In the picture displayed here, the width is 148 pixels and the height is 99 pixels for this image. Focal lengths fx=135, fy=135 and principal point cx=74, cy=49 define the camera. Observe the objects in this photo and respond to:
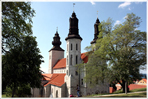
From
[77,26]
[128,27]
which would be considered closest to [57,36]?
[77,26]

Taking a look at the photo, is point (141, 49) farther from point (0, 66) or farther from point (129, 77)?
point (0, 66)

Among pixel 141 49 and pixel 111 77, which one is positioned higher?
pixel 141 49

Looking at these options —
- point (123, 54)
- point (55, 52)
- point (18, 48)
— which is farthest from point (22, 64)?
point (55, 52)

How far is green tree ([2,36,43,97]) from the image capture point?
12.6m

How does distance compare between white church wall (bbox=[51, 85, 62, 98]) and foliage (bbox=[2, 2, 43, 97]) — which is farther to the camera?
white church wall (bbox=[51, 85, 62, 98])

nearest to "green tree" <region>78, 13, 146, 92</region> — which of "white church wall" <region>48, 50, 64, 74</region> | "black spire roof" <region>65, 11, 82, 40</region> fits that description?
"black spire roof" <region>65, 11, 82, 40</region>

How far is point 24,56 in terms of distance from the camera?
43.2 ft

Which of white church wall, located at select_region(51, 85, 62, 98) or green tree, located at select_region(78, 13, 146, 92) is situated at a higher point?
green tree, located at select_region(78, 13, 146, 92)

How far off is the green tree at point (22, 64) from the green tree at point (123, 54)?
813cm

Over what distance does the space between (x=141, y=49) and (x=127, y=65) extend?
2.66m

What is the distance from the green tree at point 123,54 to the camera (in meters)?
14.8

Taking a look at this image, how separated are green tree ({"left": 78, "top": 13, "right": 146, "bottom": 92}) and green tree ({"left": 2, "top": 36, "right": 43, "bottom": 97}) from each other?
8.13 m

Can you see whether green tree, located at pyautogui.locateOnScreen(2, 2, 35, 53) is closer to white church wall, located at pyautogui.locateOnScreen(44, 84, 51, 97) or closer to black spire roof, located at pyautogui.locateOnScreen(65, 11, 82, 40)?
black spire roof, located at pyautogui.locateOnScreen(65, 11, 82, 40)

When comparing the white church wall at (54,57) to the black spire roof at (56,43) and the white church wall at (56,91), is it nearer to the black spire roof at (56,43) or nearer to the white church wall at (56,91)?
the black spire roof at (56,43)
